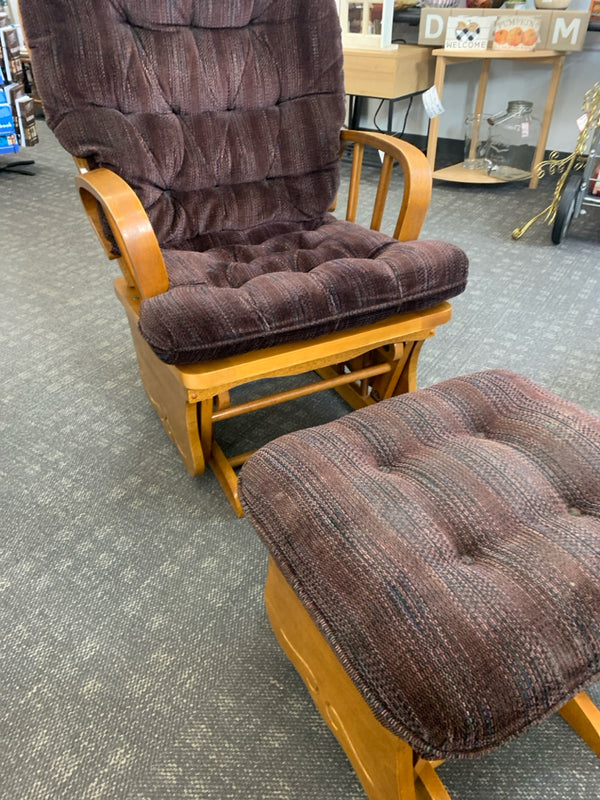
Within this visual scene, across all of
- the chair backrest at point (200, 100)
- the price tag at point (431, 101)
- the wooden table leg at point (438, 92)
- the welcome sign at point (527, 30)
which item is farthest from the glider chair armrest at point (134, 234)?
the welcome sign at point (527, 30)

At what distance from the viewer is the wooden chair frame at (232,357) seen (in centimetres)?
98

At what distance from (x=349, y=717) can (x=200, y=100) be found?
126 cm

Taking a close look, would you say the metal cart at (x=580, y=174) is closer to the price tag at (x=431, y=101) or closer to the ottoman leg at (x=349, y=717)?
the price tag at (x=431, y=101)

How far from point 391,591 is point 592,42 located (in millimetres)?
3151

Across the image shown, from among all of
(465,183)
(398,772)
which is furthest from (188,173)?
(465,183)

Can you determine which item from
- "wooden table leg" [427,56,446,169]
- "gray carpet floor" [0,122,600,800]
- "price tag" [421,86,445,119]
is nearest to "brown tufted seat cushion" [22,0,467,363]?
"gray carpet floor" [0,122,600,800]

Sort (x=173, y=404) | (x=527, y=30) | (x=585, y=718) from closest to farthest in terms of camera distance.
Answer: (x=585, y=718) < (x=173, y=404) < (x=527, y=30)

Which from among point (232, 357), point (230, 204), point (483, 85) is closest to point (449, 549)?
point (232, 357)

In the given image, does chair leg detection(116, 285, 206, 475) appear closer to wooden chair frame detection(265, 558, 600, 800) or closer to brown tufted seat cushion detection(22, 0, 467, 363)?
brown tufted seat cushion detection(22, 0, 467, 363)

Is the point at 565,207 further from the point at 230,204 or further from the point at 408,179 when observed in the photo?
the point at 230,204

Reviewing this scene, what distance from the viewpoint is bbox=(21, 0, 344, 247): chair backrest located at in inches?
46.8

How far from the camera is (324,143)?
142 cm

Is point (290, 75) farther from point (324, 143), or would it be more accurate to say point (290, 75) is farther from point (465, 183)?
point (465, 183)

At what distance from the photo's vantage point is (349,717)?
0.70 meters
